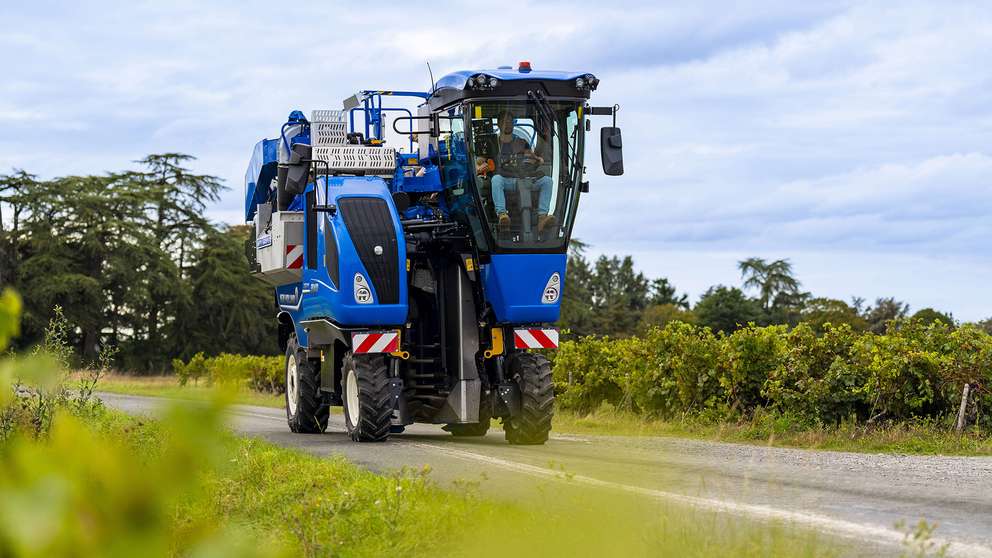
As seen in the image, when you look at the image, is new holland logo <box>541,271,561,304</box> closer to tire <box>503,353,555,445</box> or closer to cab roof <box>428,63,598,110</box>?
tire <box>503,353,555,445</box>

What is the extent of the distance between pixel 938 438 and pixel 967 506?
21.7 feet

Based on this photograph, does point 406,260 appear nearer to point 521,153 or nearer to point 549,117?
point 521,153

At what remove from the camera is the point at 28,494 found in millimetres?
993

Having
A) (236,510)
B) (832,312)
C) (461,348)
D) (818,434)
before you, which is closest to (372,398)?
(461,348)

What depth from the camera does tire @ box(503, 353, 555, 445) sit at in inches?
574

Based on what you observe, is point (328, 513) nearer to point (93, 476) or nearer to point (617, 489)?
point (617, 489)

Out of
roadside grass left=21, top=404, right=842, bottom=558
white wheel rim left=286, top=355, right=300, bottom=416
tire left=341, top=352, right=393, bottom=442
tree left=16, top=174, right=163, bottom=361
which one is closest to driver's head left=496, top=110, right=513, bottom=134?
tire left=341, top=352, right=393, bottom=442

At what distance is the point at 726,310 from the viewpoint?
68250 millimetres

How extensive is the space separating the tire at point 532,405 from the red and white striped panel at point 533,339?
0.21m

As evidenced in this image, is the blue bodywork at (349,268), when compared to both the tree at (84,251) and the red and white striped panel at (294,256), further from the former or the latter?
the tree at (84,251)

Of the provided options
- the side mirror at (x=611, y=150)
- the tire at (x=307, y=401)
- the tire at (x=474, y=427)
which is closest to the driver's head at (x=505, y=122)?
the side mirror at (x=611, y=150)

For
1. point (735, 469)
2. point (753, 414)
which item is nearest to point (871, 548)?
point (735, 469)

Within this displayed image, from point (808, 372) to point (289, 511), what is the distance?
10.5 meters

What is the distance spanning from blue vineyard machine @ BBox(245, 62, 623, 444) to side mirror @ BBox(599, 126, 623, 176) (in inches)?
0.6
